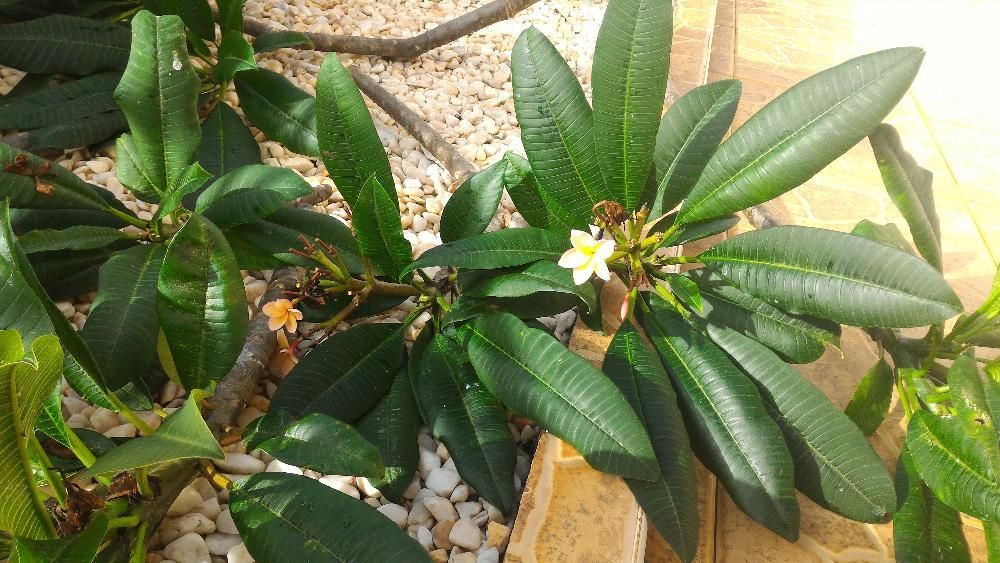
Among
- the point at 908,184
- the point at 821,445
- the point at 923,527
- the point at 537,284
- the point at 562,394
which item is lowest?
the point at 923,527

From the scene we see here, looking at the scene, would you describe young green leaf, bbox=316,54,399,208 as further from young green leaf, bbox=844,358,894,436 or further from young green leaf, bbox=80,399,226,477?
young green leaf, bbox=844,358,894,436

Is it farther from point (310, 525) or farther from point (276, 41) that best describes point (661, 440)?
point (276, 41)

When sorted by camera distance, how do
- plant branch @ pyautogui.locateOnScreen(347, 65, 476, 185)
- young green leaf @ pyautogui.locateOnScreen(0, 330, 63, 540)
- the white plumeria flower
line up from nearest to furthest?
1. young green leaf @ pyautogui.locateOnScreen(0, 330, 63, 540)
2. the white plumeria flower
3. plant branch @ pyautogui.locateOnScreen(347, 65, 476, 185)

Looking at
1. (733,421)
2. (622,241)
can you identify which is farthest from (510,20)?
(733,421)

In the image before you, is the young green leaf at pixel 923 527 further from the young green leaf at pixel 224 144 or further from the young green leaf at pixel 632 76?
the young green leaf at pixel 224 144

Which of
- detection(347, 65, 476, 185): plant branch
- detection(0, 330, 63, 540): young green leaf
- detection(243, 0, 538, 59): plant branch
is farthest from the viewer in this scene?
detection(243, 0, 538, 59): plant branch

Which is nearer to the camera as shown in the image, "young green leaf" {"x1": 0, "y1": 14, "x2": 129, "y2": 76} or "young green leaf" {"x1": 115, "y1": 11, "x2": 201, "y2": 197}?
"young green leaf" {"x1": 115, "y1": 11, "x2": 201, "y2": 197}

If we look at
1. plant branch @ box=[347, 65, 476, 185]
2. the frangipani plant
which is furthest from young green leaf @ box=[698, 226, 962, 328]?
plant branch @ box=[347, 65, 476, 185]

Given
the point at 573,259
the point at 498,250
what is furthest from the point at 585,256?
the point at 498,250
